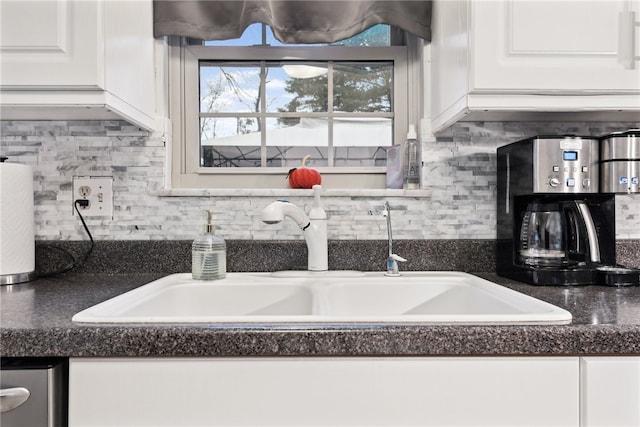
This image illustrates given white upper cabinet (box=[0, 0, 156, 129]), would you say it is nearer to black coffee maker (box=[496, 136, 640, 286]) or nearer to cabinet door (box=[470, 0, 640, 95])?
cabinet door (box=[470, 0, 640, 95])

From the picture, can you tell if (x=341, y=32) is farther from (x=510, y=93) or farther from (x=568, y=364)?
(x=568, y=364)

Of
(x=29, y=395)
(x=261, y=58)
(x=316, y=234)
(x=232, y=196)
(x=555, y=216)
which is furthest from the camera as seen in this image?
(x=261, y=58)

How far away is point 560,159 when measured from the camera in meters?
1.09

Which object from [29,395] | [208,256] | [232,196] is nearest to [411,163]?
[232,196]

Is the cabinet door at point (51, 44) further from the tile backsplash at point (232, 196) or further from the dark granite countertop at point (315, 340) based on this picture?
the dark granite countertop at point (315, 340)

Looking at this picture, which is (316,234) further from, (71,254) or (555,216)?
(71,254)

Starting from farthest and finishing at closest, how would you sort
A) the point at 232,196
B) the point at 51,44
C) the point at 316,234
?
the point at 232,196 → the point at 316,234 → the point at 51,44

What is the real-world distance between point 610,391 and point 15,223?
4.64 feet

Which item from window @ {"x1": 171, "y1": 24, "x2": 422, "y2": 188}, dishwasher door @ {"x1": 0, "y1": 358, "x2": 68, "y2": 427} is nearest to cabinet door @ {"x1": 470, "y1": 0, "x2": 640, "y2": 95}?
window @ {"x1": 171, "y1": 24, "x2": 422, "y2": 188}

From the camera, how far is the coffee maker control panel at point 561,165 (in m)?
1.09

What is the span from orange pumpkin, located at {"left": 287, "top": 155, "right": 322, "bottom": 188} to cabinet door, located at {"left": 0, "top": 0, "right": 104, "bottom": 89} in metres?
0.62

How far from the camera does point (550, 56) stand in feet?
3.62

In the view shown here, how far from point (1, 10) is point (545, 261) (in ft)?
4.87

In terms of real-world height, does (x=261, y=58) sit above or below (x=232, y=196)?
above
